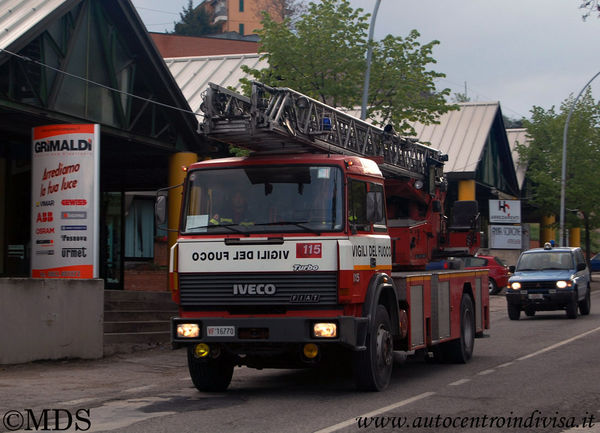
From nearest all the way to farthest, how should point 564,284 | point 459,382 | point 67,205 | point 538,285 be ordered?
point 459,382 → point 67,205 → point 564,284 → point 538,285

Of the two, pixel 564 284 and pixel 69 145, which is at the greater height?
pixel 69 145

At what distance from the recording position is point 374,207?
36.7ft

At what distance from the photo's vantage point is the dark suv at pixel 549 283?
960 inches

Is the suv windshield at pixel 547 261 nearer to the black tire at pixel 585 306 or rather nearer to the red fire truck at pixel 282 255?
the black tire at pixel 585 306

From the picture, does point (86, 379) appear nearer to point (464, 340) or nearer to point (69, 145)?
point (69, 145)

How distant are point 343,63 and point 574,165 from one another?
26270mm

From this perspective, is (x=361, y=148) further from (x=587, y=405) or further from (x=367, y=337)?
(x=587, y=405)

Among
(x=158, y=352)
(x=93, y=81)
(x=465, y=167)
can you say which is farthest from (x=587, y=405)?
(x=465, y=167)

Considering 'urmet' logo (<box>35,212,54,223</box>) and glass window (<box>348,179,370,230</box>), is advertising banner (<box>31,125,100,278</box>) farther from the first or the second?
glass window (<box>348,179,370,230</box>)

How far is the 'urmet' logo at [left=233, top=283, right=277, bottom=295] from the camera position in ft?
34.4

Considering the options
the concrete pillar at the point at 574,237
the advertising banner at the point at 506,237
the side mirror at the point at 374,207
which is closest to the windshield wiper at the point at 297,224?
the side mirror at the point at 374,207

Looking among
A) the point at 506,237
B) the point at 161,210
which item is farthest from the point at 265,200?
the point at 506,237

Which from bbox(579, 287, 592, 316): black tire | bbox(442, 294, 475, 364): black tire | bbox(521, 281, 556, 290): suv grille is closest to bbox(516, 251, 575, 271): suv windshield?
bbox(521, 281, 556, 290): suv grille

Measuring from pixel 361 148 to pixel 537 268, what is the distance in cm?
1295
